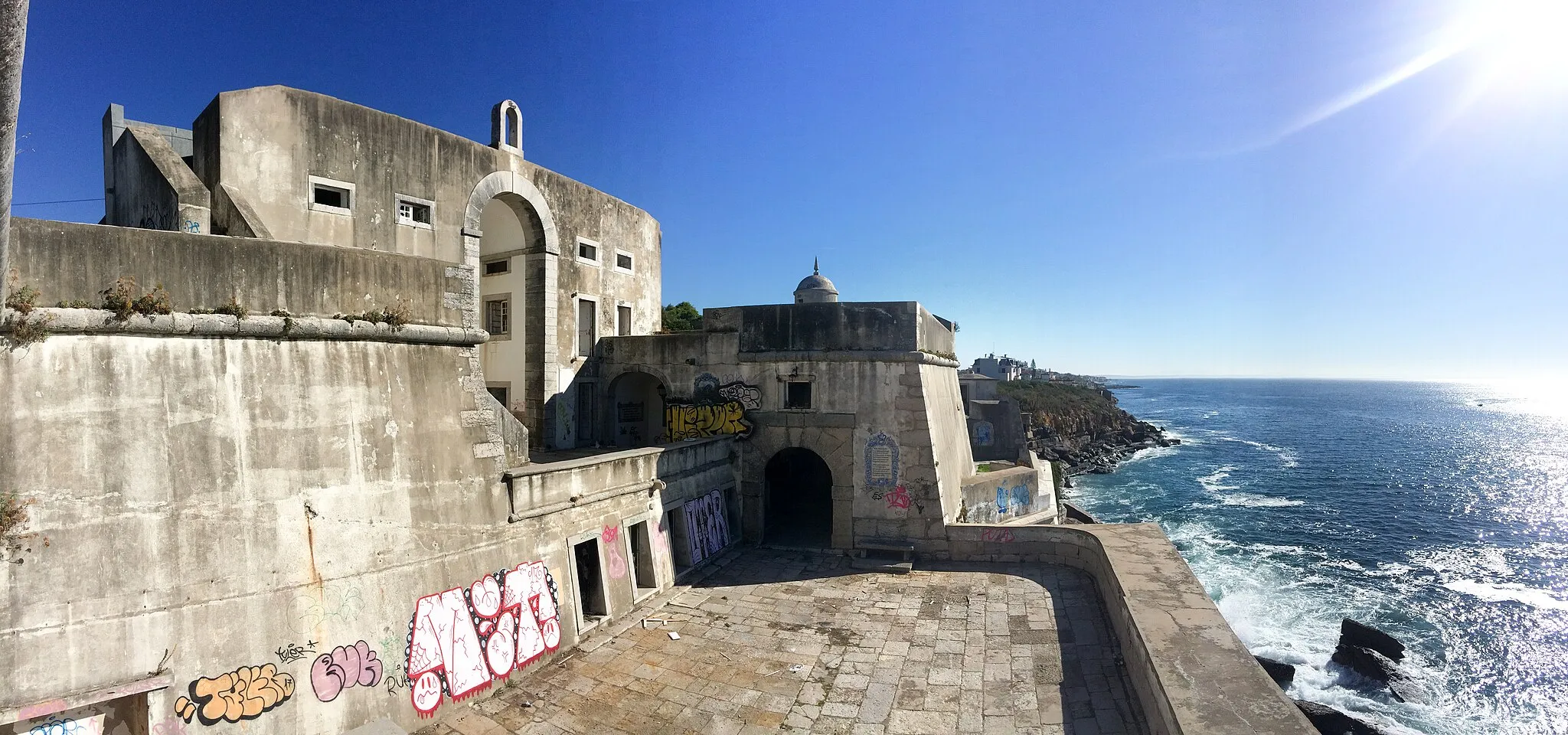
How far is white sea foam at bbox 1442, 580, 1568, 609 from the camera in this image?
24.5m

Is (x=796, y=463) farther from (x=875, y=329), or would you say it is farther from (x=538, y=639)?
(x=538, y=639)

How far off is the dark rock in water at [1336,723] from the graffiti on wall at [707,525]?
14.1 m

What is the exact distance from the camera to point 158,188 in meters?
11.3

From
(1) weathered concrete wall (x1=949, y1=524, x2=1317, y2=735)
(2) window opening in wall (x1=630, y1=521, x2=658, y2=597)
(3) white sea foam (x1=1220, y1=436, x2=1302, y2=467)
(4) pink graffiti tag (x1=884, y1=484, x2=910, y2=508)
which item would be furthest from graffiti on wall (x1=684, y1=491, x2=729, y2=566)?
(3) white sea foam (x1=1220, y1=436, x2=1302, y2=467)

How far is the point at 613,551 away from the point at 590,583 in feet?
2.44

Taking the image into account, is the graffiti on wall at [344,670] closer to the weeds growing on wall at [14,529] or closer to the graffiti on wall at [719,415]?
the weeds growing on wall at [14,529]

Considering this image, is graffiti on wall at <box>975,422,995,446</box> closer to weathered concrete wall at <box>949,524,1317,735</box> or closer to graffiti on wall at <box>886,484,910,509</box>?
graffiti on wall at <box>886,484,910,509</box>

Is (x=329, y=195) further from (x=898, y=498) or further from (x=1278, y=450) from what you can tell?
(x=1278, y=450)

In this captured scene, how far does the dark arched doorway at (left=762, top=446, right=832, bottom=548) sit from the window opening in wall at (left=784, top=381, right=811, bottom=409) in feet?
4.43

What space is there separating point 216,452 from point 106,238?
2.82m

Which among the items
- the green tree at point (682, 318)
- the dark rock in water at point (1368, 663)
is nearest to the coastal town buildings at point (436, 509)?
the dark rock in water at point (1368, 663)

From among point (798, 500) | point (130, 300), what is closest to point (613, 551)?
point (130, 300)

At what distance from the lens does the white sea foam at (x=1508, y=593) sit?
24.5 metres

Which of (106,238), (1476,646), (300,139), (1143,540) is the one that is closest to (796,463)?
(1143,540)
